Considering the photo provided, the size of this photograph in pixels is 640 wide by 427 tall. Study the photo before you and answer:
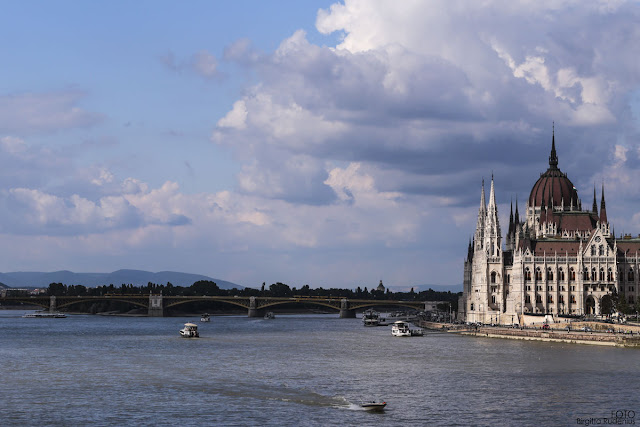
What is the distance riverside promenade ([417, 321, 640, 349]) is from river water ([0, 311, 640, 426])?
179 inches

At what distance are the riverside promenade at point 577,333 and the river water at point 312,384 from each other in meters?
4.53

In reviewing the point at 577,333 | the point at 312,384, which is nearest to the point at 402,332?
the point at 577,333

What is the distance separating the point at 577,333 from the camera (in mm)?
145875

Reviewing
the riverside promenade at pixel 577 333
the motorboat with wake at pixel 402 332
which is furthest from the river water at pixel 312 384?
the motorboat with wake at pixel 402 332

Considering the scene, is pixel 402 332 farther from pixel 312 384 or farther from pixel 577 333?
pixel 312 384

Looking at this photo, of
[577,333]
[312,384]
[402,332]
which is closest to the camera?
[312,384]

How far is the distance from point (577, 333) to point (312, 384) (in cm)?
7540

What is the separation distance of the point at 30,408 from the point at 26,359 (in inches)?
1805

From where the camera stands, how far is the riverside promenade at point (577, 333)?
131 metres

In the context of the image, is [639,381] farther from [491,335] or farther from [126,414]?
[491,335]

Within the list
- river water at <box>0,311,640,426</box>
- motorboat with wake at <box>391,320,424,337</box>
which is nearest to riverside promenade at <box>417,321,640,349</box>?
river water at <box>0,311,640,426</box>

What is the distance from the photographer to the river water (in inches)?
2591

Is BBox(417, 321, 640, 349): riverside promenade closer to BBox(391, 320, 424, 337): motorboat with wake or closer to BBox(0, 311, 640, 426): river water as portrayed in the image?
BBox(0, 311, 640, 426): river water

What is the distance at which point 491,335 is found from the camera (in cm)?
16762
